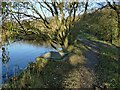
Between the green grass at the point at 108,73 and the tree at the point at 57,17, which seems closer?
the green grass at the point at 108,73

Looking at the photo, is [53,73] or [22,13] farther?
[22,13]

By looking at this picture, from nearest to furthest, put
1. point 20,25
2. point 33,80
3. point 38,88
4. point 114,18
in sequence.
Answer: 1. point 38,88
2. point 33,80
3. point 20,25
4. point 114,18

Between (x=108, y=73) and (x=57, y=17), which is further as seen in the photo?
(x=57, y=17)

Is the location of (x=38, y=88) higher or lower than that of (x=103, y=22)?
lower

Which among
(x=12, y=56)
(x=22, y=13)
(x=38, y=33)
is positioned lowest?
(x=12, y=56)

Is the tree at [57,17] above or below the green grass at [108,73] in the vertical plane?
above

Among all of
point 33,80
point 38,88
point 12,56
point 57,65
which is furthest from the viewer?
point 12,56

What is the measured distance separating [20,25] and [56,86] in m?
7.80

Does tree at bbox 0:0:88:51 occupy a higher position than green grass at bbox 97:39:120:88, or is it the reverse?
tree at bbox 0:0:88:51

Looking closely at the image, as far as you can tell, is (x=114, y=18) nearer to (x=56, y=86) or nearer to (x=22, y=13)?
(x=22, y=13)

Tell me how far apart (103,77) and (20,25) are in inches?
299

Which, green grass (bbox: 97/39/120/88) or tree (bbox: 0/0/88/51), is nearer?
green grass (bbox: 97/39/120/88)

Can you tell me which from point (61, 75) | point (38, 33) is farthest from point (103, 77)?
point (38, 33)

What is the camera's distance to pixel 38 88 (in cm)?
916
